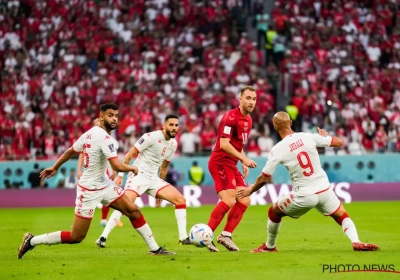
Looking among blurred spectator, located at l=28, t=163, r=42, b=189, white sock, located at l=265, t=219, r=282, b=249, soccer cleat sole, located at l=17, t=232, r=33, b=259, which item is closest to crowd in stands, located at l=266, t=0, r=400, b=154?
blurred spectator, located at l=28, t=163, r=42, b=189

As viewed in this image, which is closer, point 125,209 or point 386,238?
point 125,209

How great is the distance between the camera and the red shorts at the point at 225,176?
44.5 feet

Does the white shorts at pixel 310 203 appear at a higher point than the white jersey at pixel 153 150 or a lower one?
lower

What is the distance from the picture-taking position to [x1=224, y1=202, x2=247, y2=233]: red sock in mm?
13400

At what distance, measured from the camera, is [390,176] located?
2858cm

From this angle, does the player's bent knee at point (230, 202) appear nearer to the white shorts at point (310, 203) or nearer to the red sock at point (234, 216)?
the red sock at point (234, 216)

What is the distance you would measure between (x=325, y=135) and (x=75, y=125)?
700 inches

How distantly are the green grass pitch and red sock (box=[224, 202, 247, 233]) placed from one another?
38cm

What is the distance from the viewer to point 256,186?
12.1 m

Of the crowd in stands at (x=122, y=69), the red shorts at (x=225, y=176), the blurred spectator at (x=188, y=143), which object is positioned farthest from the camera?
the crowd in stands at (x=122, y=69)

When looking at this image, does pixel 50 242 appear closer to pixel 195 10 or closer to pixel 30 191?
pixel 30 191

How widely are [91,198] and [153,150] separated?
10.3ft

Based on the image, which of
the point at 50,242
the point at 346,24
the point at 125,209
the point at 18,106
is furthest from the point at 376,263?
the point at 346,24

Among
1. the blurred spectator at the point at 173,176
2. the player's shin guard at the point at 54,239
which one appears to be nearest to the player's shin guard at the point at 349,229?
the player's shin guard at the point at 54,239
